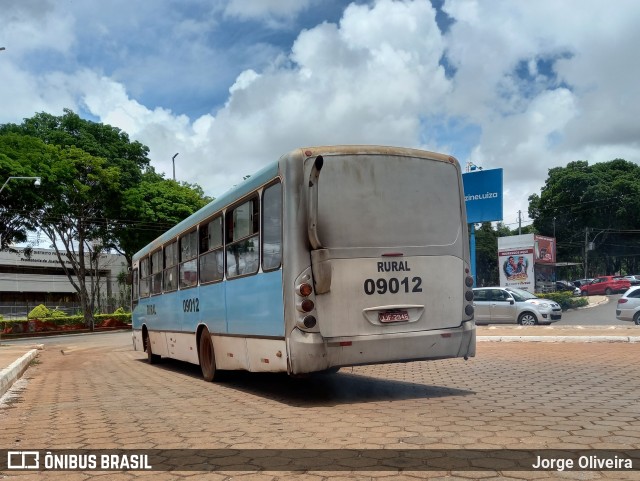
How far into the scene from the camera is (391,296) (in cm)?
735

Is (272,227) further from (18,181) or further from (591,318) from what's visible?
(18,181)

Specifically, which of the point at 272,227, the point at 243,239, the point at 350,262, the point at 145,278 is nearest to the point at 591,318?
the point at 145,278

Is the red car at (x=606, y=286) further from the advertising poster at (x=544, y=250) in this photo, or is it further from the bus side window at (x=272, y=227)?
the bus side window at (x=272, y=227)

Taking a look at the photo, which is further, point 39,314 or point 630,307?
point 39,314

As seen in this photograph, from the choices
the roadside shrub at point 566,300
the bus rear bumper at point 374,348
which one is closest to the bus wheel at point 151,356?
the bus rear bumper at point 374,348

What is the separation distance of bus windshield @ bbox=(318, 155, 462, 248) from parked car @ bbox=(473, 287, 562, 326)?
15.2 meters

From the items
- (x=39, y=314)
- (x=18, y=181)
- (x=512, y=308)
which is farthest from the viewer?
(x=39, y=314)

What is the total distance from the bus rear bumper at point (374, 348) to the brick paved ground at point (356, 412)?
513 mm

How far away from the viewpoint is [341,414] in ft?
21.4

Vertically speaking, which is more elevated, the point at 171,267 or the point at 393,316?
the point at 171,267

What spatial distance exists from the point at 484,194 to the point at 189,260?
60.5 ft

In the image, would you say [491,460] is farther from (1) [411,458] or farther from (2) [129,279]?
(2) [129,279]

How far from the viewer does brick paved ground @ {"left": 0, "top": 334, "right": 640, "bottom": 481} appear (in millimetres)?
4945

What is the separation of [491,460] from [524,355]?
8979 millimetres
